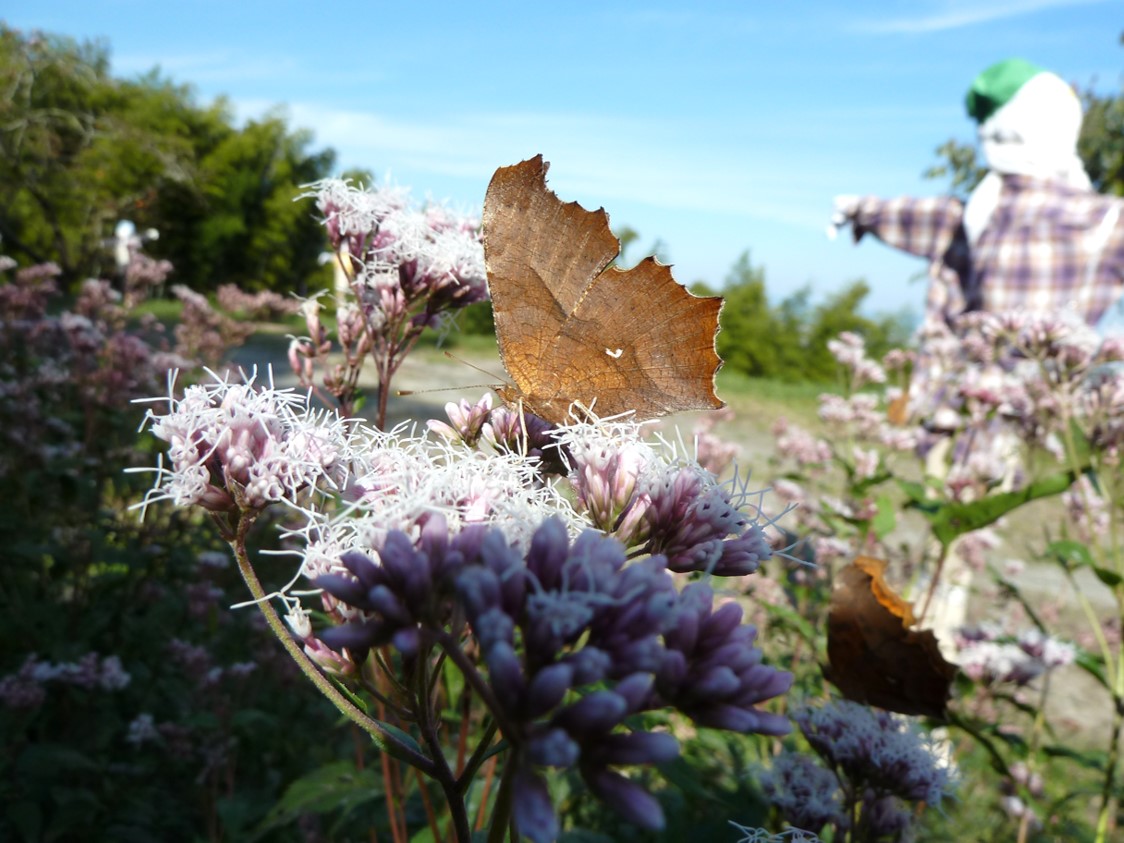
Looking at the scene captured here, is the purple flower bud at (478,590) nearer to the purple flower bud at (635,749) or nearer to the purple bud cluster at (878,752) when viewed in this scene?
the purple flower bud at (635,749)

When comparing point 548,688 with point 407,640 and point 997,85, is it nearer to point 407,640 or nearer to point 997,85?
point 407,640

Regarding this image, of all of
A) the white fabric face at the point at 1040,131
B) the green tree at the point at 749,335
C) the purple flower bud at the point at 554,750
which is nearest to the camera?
the purple flower bud at the point at 554,750

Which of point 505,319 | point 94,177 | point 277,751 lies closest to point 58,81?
point 94,177

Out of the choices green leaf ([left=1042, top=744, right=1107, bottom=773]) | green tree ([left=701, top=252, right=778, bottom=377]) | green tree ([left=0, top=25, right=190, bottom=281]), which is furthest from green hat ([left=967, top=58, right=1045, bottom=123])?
green tree ([left=701, top=252, right=778, bottom=377])

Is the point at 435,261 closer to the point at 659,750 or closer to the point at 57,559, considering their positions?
the point at 659,750

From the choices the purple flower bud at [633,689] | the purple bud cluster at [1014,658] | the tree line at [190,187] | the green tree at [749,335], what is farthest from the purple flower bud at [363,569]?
the green tree at [749,335]

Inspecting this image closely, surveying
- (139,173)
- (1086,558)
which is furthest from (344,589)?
(139,173)
